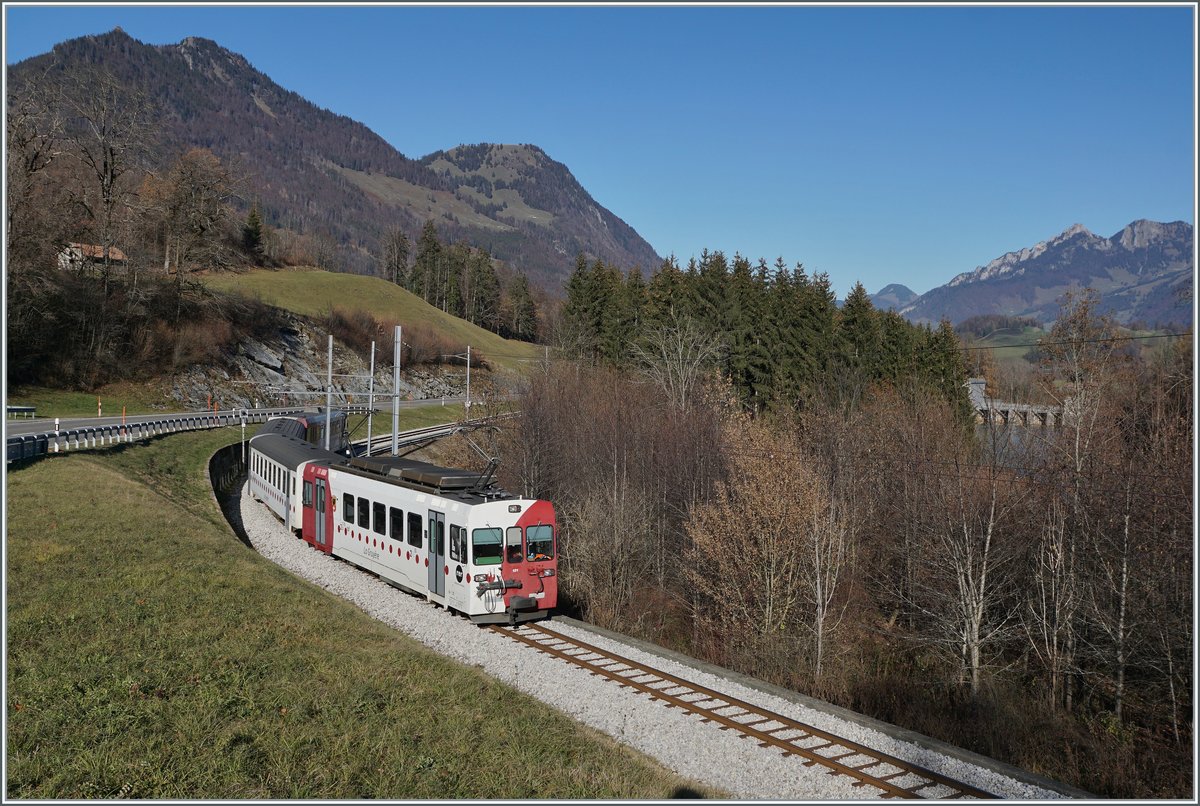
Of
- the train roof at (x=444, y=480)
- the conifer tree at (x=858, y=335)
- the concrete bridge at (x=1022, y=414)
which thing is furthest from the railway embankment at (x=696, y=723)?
the conifer tree at (x=858, y=335)

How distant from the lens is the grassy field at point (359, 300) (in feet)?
303

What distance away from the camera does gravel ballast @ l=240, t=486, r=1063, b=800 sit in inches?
432

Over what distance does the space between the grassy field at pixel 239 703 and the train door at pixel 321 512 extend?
7.00m

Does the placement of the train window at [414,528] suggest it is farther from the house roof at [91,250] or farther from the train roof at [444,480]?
the house roof at [91,250]

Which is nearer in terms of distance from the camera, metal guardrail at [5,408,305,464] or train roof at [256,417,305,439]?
metal guardrail at [5,408,305,464]

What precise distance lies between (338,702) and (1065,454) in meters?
20.3

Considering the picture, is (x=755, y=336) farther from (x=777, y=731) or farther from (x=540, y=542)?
(x=777, y=731)

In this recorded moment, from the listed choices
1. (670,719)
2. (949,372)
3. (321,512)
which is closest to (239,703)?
(670,719)

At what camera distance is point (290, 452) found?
30.3 m

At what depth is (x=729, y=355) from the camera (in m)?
54.5

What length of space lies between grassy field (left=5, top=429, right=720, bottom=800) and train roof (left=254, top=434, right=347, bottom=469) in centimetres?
939

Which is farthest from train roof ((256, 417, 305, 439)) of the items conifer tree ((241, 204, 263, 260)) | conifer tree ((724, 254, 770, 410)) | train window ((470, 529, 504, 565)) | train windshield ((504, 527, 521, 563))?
conifer tree ((241, 204, 263, 260))

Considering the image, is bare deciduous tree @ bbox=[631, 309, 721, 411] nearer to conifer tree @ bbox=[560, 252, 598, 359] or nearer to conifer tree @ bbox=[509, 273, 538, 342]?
conifer tree @ bbox=[560, 252, 598, 359]

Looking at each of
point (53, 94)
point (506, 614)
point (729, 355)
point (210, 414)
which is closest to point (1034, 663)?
point (506, 614)
